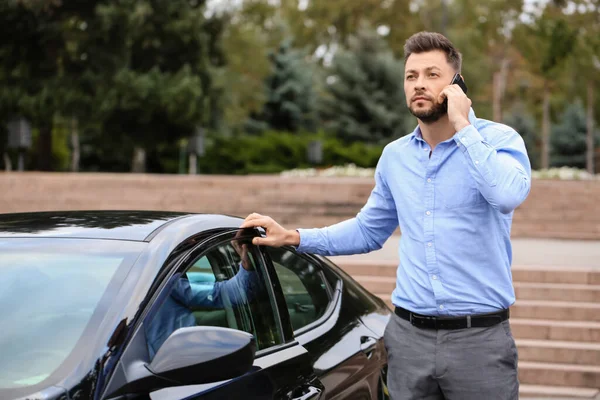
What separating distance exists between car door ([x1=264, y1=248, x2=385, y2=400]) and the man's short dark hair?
0.98 metres

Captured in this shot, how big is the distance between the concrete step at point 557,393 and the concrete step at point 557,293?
1.79 meters

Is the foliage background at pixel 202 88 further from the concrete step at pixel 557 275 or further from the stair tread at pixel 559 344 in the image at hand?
the stair tread at pixel 559 344

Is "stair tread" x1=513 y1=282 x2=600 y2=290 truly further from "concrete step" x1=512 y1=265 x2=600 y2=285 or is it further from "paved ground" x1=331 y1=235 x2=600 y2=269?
"paved ground" x1=331 y1=235 x2=600 y2=269

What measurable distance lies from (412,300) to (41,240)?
1.20 m

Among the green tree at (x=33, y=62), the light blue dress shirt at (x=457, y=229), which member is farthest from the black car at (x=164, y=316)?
the green tree at (x=33, y=62)

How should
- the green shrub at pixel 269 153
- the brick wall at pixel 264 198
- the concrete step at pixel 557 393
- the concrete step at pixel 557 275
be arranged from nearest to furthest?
the concrete step at pixel 557 393, the concrete step at pixel 557 275, the brick wall at pixel 264 198, the green shrub at pixel 269 153

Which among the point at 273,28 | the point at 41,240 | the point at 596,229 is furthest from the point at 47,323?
the point at 273,28

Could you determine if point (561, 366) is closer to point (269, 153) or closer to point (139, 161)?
point (269, 153)

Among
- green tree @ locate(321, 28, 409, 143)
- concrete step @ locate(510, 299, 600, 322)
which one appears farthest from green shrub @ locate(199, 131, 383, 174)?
concrete step @ locate(510, 299, 600, 322)

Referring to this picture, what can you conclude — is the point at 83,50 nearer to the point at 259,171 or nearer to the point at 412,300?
the point at 259,171

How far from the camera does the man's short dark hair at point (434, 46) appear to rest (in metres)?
2.92

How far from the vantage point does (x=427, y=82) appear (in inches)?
113

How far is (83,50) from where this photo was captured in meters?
30.1

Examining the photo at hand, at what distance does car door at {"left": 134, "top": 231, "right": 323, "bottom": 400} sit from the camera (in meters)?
2.68
